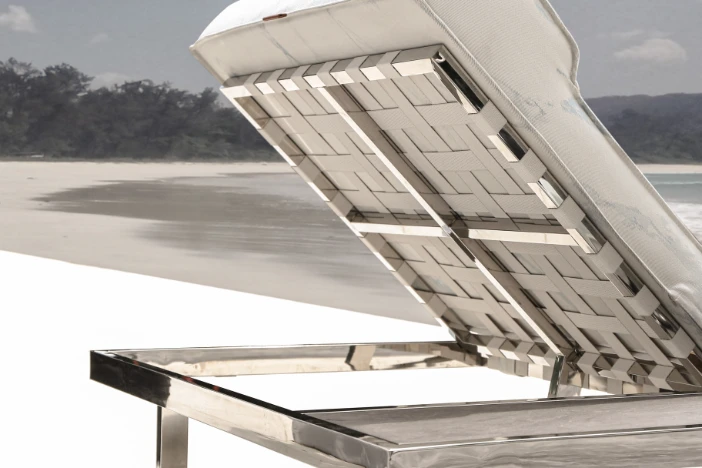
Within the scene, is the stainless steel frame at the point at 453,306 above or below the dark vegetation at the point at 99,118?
below

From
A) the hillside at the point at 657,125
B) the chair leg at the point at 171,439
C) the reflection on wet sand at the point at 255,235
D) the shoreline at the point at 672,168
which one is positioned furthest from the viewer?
the reflection on wet sand at the point at 255,235

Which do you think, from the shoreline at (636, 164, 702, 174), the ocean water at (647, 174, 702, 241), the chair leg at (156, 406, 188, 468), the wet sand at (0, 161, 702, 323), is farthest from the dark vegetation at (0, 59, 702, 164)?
the chair leg at (156, 406, 188, 468)

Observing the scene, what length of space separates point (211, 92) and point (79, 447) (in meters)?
9.06

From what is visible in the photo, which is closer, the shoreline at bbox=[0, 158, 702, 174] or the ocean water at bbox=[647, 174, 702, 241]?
the ocean water at bbox=[647, 174, 702, 241]

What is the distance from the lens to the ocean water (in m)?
8.38

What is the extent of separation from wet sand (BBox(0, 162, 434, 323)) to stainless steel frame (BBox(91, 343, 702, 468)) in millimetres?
9236

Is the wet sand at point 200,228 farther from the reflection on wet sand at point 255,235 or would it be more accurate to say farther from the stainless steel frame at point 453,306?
the stainless steel frame at point 453,306

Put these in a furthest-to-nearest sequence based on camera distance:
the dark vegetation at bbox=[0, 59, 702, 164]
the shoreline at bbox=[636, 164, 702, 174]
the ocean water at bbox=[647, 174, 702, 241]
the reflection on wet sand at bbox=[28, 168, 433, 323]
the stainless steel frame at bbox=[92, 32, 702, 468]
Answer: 1. the dark vegetation at bbox=[0, 59, 702, 164]
2. the reflection on wet sand at bbox=[28, 168, 433, 323]
3. the shoreline at bbox=[636, 164, 702, 174]
4. the ocean water at bbox=[647, 174, 702, 241]
5. the stainless steel frame at bbox=[92, 32, 702, 468]

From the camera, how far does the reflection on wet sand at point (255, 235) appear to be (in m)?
11.6

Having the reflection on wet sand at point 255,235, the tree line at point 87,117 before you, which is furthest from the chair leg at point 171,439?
the tree line at point 87,117

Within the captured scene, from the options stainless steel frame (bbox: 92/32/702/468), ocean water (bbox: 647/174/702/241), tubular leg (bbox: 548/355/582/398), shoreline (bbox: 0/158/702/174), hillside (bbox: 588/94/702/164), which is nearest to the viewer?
stainless steel frame (bbox: 92/32/702/468)

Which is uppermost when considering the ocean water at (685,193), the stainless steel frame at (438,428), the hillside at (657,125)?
the hillside at (657,125)

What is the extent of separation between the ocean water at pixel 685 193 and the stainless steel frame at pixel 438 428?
6.83 m

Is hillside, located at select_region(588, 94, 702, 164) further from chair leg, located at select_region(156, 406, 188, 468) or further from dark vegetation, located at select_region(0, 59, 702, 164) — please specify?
chair leg, located at select_region(156, 406, 188, 468)
